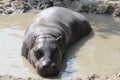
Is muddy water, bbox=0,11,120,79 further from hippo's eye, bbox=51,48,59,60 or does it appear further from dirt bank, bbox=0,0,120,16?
dirt bank, bbox=0,0,120,16

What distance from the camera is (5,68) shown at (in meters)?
7.59

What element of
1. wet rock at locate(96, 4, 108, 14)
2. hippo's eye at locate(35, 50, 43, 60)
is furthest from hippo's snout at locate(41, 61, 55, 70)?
wet rock at locate(96, 4, 108, 14)

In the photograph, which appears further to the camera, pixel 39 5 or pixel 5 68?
pixel 39 5

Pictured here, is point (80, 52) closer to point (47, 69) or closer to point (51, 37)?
point (51, 37)

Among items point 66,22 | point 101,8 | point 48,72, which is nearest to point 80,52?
point 66,22

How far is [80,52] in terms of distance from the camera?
857cm

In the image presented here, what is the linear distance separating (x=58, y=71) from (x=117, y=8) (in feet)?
16.4

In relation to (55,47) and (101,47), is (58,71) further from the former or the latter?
(101,47)

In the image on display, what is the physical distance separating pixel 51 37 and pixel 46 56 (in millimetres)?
749

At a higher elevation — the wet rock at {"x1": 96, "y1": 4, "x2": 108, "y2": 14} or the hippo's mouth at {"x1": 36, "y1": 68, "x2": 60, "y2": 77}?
the hippo's mouth at {"x1": 36, "y1": 68, "x2": 60, "y2": 77}

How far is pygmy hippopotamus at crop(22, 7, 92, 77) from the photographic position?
7.22 meters

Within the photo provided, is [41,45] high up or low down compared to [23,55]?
up

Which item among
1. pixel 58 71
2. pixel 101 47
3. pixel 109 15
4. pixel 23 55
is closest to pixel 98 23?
pixel 109 15

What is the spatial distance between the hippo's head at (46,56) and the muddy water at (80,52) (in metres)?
0.18
